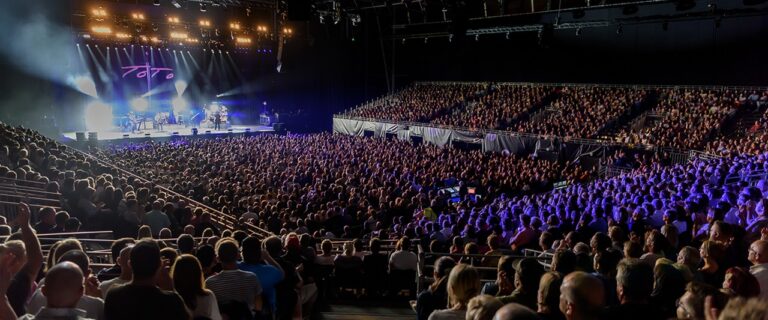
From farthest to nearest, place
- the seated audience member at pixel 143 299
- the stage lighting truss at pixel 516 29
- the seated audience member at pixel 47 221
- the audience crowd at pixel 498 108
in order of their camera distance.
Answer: the audience crowd at pixel 498 108, the stage lighting truss at pixel 516 29, the seated audience member at pixel 47 221, the seated audience member at pixel 143 299

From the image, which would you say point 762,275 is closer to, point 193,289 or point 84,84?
point 193,289

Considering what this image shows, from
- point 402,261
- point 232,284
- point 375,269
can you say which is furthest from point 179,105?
point 232,284

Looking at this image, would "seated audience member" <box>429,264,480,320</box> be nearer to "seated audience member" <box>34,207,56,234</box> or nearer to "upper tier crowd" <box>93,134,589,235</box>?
"seated audience member" <box>34,207,56,234</box>

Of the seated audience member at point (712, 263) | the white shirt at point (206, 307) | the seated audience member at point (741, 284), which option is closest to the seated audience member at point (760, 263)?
the seated audience member at point (712, 263)

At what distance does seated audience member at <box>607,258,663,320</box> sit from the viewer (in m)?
3.33

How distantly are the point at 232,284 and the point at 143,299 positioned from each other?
1.03m

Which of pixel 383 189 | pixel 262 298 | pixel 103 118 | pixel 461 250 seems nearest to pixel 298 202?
pixel 383 189

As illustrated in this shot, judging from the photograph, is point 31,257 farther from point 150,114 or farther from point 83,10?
point 150,114

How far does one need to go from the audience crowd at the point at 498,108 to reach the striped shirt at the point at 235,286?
23.2 m

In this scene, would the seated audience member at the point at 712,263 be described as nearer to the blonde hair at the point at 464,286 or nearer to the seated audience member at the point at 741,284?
the seated audience member at the point at 741,284

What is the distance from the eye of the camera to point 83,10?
27.3 m

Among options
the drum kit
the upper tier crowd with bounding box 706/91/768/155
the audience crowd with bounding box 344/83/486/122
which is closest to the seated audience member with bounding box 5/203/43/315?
the upper tier crowd with bounding box 706/91/768/155

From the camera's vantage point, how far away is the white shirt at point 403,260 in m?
Result: 7.12

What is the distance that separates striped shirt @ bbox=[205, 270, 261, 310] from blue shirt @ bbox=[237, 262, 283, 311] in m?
0.29
